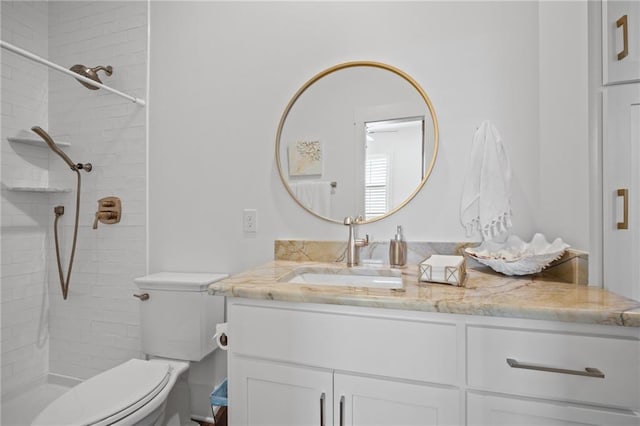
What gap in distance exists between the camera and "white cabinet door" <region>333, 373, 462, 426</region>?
32.1 inches

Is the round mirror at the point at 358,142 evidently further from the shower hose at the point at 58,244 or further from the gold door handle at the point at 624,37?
the shower hose at the point at 58,244

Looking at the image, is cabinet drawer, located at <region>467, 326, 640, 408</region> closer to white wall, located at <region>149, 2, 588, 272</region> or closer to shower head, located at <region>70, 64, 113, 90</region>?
white wall, located at <region>149, 2, 588, 272</region>

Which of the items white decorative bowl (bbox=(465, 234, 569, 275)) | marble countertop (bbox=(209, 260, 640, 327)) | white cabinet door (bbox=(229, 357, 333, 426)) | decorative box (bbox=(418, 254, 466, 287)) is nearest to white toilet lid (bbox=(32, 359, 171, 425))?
white cabinet door (bbox=(229, 357, 333, 426))

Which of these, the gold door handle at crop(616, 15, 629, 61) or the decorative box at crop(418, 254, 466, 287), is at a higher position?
the gold door handle at crop(616, 15, 629, 61)

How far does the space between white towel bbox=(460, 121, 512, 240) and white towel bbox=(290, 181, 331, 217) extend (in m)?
0.61

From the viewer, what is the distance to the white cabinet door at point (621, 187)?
93 cm

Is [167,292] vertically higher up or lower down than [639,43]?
lower down

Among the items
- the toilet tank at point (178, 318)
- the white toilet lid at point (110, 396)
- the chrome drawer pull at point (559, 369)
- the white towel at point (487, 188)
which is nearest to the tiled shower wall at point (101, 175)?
the toilet tank at point (178, 318)

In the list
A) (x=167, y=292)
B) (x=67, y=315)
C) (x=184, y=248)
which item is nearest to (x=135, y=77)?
(x=184, y=248)

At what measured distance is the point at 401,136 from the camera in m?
1.42

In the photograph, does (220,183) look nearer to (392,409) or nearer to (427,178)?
(427,178)

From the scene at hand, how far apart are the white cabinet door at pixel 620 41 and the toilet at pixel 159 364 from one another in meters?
1.78

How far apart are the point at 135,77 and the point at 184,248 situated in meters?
1.09

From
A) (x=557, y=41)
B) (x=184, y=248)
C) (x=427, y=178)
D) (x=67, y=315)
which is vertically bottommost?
(x=67, y=315)
